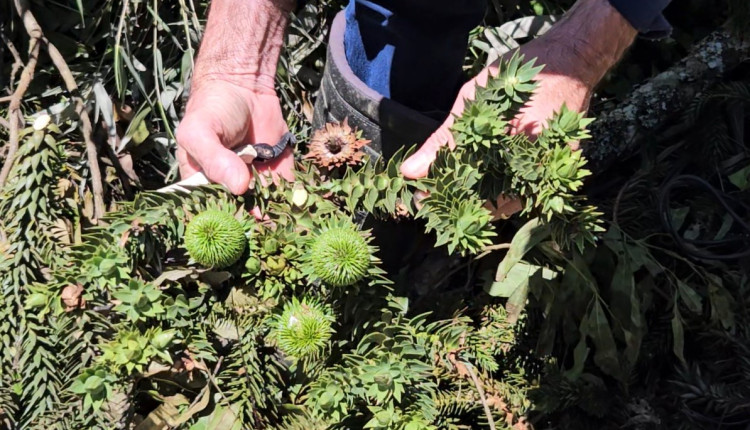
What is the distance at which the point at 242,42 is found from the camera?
1.32 meters

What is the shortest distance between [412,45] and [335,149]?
0.43 m

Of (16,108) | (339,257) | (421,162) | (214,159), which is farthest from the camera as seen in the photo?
(16,108)

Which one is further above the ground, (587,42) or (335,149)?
(587,42)

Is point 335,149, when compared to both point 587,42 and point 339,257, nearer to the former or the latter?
point 339,257

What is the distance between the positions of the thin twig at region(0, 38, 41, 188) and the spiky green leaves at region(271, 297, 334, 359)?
67cm

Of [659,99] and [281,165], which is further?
[659,99]

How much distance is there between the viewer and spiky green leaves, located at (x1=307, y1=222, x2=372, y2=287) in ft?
2.52

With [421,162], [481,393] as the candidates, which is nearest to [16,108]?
[421,162]

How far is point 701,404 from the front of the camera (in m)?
1.24

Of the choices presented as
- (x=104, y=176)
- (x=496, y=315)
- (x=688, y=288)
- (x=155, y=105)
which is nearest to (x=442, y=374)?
(x=496, y=315)

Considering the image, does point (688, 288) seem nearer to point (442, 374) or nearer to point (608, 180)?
point (608, 180)

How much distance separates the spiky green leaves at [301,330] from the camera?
2.64 ft

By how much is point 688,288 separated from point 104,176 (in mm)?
1169

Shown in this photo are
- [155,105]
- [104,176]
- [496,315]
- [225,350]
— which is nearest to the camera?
[225,350]
